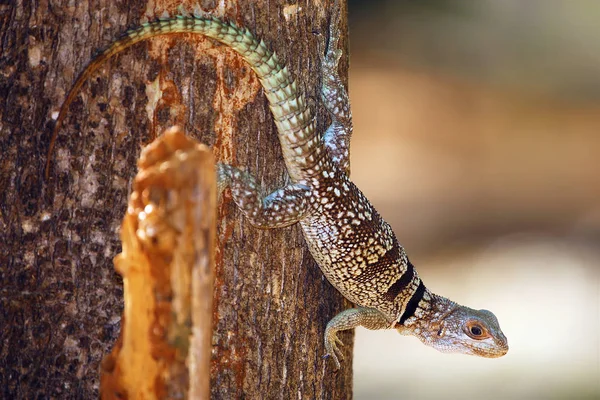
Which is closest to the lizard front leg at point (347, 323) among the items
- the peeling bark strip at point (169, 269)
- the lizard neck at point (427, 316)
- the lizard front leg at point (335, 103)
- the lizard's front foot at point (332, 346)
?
the lizard's front foot at point (332, 346)

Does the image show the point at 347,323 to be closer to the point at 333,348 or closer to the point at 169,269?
the point at 333,348

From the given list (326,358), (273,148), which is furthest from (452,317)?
(273,148)

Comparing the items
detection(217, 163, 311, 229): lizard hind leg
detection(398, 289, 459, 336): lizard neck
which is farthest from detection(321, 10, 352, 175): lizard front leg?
detection(398, 289, 459, 336): lizard neck

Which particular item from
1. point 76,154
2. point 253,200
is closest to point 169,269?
point 76,154

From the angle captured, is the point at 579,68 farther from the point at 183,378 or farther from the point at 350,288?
the point at 183,378

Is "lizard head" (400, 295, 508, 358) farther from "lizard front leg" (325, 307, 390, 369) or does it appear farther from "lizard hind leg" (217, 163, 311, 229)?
"lizard hind leg" (217, 163, 311, 229)

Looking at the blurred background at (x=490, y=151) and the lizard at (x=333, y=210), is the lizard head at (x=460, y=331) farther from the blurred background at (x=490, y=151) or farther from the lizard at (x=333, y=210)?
the blurred background at (x=490, y=151)

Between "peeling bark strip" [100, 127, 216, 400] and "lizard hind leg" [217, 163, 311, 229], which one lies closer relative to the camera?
"peeling bark strip" [100, 127, 216, 400]
